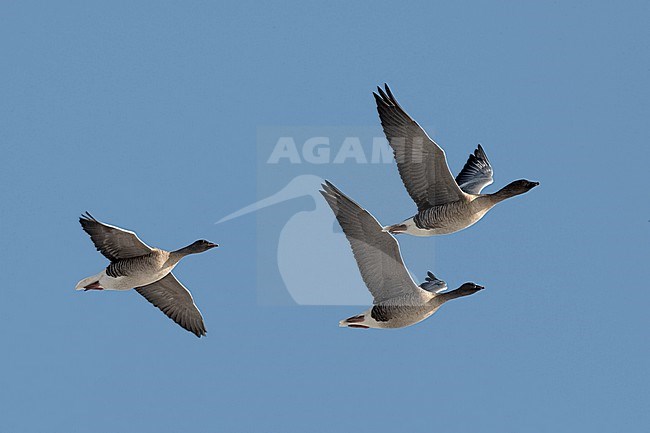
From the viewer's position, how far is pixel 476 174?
20.8m

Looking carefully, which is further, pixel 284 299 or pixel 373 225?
pixel 284 299

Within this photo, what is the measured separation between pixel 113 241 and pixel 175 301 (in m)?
2.46

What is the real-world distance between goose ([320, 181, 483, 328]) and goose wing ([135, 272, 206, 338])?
12.8 feet

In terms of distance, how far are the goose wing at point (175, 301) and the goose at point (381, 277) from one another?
3.89 m

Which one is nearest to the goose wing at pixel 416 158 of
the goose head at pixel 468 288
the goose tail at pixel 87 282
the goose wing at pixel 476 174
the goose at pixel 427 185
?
the goose at pixel 427 185

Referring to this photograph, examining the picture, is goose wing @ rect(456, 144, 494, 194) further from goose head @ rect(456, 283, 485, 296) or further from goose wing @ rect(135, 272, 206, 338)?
goose wing @ rect(135, 272, 206, 338)

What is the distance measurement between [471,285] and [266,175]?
11.4ft

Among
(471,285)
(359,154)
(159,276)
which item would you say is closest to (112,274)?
(159,276)

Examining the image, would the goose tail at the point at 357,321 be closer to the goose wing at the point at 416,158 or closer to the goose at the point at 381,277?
the goose at the point at 381,277

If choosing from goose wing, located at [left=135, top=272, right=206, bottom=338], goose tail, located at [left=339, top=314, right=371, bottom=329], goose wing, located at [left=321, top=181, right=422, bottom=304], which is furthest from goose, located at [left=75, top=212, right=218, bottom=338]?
goose wing, located at [left=321, top=181, right=422, bottom=304]

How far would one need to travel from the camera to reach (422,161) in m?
17.3

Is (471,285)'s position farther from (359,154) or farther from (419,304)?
(359,154)

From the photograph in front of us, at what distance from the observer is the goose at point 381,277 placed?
1588cm

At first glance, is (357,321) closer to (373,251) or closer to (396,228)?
(373,251)
